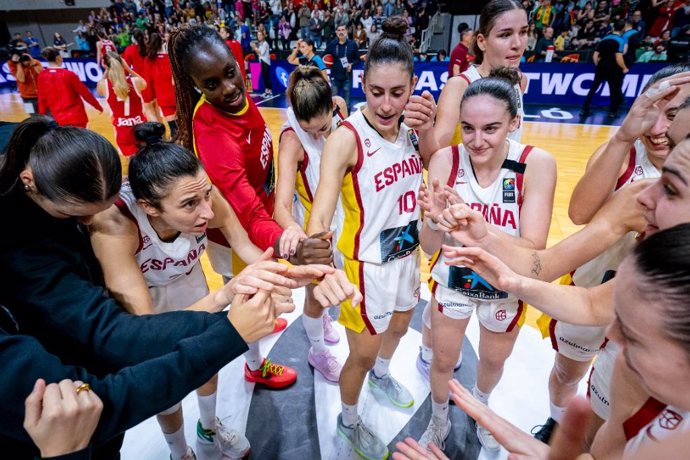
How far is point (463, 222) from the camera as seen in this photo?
1.69m

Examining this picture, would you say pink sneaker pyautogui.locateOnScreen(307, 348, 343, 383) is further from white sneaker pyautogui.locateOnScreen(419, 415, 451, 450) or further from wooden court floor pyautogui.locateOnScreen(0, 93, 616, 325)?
wooden court floor pyautogui.locateOnScreen(0, 93, 616, 325)

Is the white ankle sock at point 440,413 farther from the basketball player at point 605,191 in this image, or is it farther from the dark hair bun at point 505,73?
the dark hair bun at point 505,73

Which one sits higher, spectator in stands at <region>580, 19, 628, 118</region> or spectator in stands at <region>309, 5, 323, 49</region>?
spectator in stands at <region>309, 5, 323, 49</region>

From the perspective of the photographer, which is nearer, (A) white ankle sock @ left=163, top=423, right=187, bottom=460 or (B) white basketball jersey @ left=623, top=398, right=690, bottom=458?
(B) white basketball jersey @ left=623, top=398, right=690, bottom=458

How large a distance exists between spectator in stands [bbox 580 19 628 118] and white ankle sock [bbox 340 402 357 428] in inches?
360

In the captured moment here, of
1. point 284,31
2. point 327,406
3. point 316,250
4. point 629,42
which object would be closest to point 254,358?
point 327,406

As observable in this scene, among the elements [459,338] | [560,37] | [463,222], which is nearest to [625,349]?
[463,222]

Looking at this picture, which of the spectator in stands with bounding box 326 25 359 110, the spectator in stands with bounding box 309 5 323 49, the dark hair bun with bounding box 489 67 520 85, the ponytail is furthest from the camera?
the spectator in stands with bounding box 309 5 323 49

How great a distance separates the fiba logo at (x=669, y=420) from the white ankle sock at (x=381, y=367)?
1.72 meters

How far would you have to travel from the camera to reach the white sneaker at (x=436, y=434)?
235cm

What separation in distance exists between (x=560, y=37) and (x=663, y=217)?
12722mm

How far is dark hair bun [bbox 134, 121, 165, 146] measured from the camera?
71.8 inches

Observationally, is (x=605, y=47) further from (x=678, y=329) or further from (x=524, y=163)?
(x=678, y=329)

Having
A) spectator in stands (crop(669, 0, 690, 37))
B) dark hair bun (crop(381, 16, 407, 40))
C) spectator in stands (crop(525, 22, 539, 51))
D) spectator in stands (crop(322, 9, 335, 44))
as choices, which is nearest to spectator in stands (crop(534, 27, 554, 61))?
spectator in stands (crop(525, 22, 539, 51))
